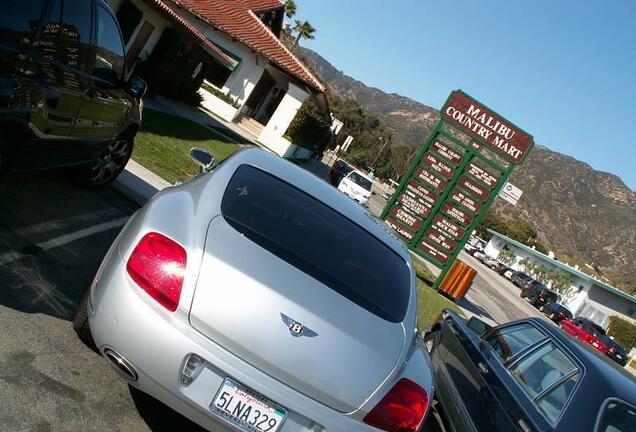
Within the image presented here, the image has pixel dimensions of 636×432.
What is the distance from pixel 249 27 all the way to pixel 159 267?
26193 millimetres

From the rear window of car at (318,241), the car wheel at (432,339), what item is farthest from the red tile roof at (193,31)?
the rear window of car at (318,241)

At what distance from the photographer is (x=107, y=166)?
6.43m

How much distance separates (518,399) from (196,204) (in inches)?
102

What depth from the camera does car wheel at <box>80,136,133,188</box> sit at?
6121mm

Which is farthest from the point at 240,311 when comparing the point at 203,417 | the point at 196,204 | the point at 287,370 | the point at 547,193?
the point at 547,193

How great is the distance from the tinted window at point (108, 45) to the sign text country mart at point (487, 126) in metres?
12.2

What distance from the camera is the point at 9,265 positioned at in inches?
156

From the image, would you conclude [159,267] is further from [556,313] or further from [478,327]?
[556,313]

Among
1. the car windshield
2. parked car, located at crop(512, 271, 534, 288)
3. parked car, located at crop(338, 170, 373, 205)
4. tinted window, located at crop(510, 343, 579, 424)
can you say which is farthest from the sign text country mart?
parked car, located at crop(512, 271, 534, 288)

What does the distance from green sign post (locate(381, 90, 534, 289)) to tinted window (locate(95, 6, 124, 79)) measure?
12073mm

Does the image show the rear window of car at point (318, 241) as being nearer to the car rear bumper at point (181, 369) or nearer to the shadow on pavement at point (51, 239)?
the car rear bumper at point (181, 369)

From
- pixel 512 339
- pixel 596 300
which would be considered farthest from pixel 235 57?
pixel 596 300

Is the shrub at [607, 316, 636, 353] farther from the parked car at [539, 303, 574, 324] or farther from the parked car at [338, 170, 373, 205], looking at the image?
the parked car at [338, 170, 373, 205]

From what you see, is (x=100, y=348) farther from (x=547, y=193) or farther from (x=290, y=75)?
(x=547, y=193)
